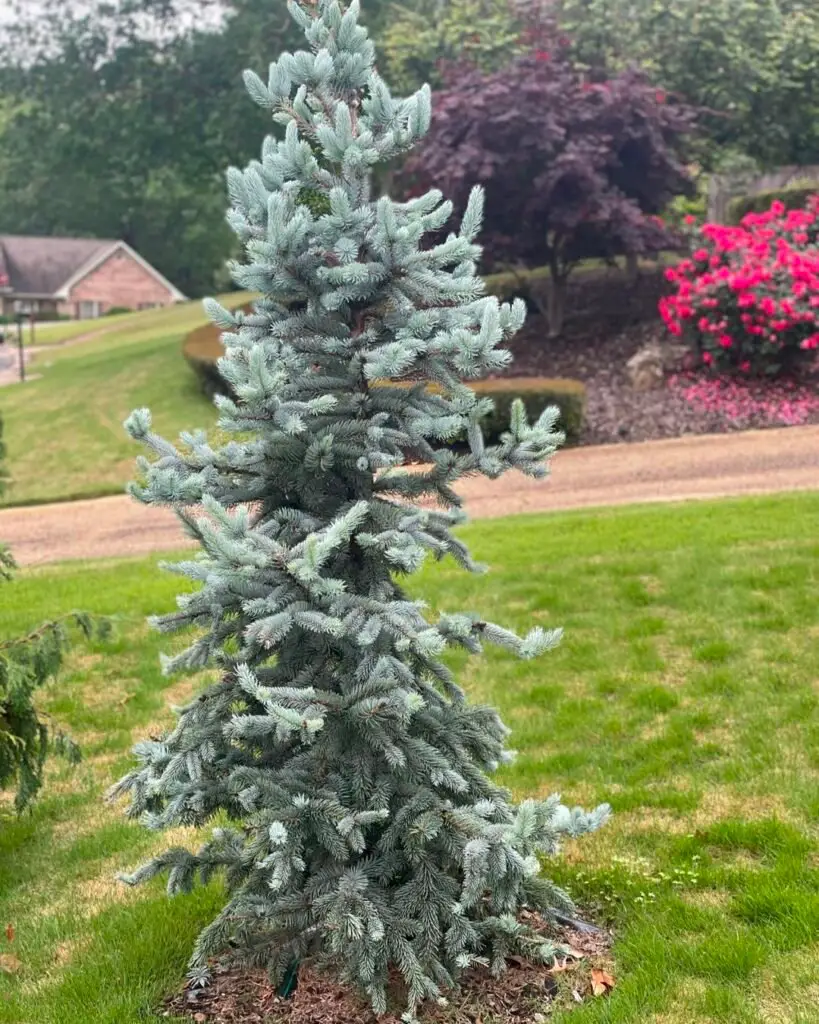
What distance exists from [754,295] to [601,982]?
11.5 m

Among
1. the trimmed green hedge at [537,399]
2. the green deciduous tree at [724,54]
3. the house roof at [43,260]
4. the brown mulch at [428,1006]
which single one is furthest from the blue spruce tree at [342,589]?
the house roof at [43,260]

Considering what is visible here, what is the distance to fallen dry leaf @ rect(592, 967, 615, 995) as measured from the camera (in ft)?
9.54

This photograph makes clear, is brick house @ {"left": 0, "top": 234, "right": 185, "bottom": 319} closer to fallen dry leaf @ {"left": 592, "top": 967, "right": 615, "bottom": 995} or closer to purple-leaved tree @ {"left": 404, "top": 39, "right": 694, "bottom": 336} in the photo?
purple-leaved tree @ {"left": 404, "top": 39, "right": 694, "bottom": 336}

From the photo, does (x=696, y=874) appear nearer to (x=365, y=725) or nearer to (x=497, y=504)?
(x=365, y=725)

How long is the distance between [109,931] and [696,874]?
Answer: 199cm

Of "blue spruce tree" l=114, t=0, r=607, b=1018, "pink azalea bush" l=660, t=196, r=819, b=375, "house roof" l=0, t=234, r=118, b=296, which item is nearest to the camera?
"blue spruce tree" l=114, t=0, r=607, b=1018

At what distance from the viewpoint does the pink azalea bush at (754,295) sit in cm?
1290

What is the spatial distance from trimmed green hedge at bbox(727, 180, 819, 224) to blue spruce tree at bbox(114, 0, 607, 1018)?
44.5ft

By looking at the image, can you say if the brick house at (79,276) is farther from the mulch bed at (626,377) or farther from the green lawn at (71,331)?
the mulch bed at (626,377)

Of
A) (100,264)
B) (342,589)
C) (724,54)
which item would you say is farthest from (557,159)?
(100,264)

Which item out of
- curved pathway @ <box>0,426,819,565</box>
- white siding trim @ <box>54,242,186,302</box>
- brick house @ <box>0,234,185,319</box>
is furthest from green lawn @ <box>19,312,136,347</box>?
curved pathway @ <box>0,426,819,565</box>

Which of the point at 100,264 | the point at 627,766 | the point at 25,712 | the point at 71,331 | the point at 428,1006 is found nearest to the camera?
the point at 428,1006

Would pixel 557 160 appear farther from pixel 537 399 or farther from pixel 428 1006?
pixel 428 1006

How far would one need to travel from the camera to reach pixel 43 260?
49.8 m
